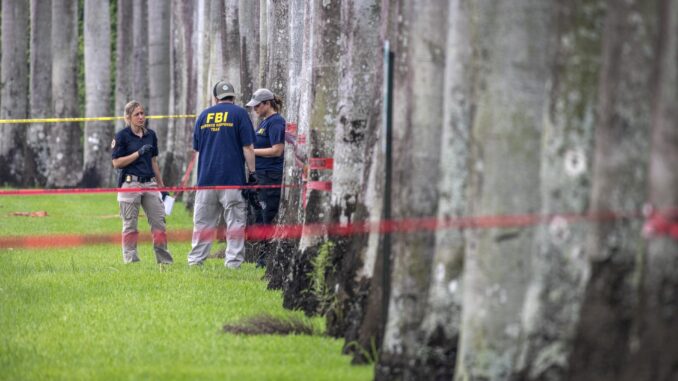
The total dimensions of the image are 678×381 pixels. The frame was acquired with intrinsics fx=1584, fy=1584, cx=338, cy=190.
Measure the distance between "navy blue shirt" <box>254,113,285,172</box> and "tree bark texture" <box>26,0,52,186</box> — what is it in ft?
79.1

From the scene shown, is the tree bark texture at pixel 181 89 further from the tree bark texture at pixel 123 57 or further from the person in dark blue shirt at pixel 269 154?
the person in dark blue shirt at pixel 269 154

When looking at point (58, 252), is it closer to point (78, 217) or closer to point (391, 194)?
point (78, 217)

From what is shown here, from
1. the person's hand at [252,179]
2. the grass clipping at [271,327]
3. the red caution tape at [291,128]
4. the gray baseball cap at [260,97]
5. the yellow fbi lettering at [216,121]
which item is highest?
the gray baseball cap at [260,97]

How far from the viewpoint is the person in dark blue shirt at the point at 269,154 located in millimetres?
18516

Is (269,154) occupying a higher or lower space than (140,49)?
lower

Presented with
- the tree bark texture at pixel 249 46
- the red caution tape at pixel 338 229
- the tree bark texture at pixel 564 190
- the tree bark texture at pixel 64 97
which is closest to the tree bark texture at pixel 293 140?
the red caution tape at pixel 338 229

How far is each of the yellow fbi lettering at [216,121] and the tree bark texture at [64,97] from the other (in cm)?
2414

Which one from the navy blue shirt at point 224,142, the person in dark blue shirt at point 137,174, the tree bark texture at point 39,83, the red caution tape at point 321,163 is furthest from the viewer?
the tree bark texture at point 39,83

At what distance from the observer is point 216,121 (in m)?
17.8

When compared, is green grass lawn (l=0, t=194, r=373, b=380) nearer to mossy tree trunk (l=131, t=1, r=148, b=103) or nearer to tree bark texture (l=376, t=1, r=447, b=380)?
tree bark texture (l=376, t=1, r=447, b=380)

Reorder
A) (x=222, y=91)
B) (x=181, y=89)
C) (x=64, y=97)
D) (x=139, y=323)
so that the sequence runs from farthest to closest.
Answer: (x=64, y=97)
(x=181, y=89)
(x=222, y=91)
(x=139, y=323)

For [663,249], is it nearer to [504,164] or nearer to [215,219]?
[504,164]

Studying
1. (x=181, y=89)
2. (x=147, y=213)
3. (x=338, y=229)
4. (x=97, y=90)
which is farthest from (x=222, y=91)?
(x=97, y=90)

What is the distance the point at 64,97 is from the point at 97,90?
1.16 metres
